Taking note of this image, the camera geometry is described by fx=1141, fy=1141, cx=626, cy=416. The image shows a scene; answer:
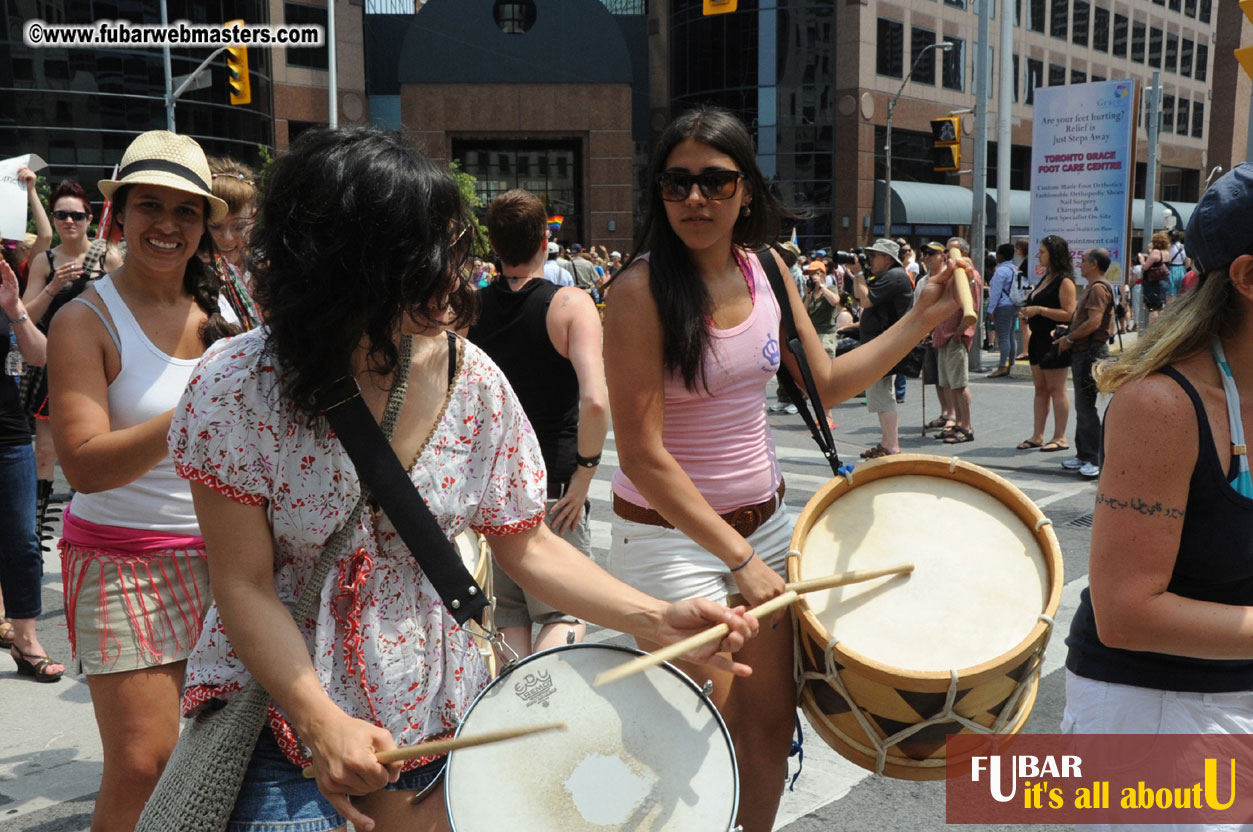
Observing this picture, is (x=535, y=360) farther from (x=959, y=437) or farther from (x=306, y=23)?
(x=306, y=23)

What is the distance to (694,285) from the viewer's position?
291 centimetres

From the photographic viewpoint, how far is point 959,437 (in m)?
11.8

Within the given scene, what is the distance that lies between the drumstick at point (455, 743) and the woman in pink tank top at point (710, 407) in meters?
0.92

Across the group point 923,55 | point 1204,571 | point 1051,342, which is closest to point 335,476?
point 1204,571

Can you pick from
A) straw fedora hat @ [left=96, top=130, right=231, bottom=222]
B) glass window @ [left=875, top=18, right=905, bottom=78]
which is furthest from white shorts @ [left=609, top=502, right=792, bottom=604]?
glass window @ [left=875, top=18, right=905, bottom=78]

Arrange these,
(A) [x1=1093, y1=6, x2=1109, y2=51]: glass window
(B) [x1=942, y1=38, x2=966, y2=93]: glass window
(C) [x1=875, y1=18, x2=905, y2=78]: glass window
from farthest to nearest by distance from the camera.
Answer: (A) [x1=1093, y1=6, x2=1109, y2=51]: glass window → (B) [x1=942, y1=38, x2=966, y2=93]: glass window → (C) [x1=875, y1=18, x2=905, y2=78]: glass window

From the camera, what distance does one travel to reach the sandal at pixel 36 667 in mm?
5055

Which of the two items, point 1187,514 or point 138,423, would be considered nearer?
point 1187,514

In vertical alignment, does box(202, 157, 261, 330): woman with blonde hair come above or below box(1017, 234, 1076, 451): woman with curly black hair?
above

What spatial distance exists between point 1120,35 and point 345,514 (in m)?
65.8

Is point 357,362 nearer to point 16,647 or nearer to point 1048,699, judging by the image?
point 1048,699

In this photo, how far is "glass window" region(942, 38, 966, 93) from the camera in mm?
48531

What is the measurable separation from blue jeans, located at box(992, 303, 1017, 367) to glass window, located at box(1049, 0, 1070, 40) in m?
40.9

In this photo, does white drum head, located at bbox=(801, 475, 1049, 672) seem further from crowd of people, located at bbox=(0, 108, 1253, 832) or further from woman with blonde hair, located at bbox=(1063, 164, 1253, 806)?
woman with blonde hair, located at bbox=(1063, 164, 1253, 806)
